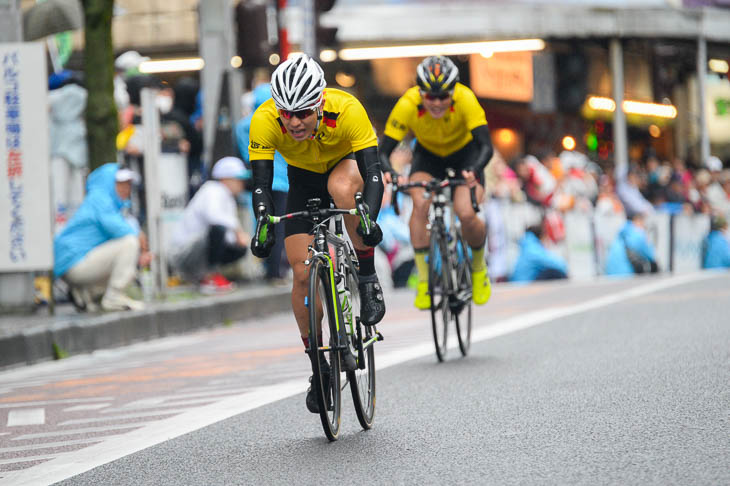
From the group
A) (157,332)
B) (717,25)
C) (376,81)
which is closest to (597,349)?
(157,332)

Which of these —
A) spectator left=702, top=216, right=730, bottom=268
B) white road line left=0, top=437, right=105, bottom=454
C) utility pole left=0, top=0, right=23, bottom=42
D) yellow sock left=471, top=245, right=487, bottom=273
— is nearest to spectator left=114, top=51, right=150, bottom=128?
utility pole left=0, top=0, right=23, bottom=42

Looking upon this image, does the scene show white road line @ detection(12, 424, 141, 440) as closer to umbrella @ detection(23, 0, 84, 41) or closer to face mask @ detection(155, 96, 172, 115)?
umbrella @ detection(23, 0, 84, 41)

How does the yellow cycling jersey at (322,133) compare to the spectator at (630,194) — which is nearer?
the yellow cycling jersey at (322,133)

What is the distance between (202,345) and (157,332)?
3.97 feet

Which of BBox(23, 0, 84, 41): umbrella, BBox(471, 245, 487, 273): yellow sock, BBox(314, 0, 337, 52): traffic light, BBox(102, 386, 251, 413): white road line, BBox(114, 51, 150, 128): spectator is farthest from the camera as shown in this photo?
BBox(114, 51, 150, 128): spectator

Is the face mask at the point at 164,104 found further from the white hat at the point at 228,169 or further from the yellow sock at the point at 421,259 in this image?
→ the yellow sock at the point at 421,259

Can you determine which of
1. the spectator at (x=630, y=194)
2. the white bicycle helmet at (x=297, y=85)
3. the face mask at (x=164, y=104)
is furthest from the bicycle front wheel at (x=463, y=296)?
the spectator at (x=630, y=194)

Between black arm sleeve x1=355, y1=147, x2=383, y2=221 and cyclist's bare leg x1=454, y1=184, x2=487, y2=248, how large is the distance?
129 inches

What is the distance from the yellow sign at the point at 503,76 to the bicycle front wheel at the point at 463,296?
20.4 m

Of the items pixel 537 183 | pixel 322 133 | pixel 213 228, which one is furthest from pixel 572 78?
pixel 322 133

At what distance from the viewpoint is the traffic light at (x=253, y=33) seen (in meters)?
17.3

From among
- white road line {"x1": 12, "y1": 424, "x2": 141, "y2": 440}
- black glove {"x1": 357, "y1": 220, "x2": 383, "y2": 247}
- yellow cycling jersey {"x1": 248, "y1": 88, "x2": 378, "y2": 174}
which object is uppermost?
yellow cycling jersey {"x1": 248, "y1": 88, "x2": 378, "y2": 174}

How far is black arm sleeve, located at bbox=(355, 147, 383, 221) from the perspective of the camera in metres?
6.91

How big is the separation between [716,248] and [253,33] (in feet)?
34.6
